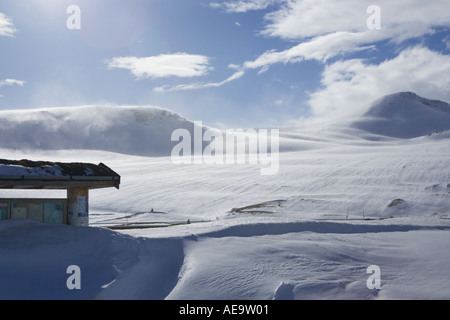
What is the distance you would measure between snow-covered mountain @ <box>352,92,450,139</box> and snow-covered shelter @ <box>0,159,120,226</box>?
142410mm

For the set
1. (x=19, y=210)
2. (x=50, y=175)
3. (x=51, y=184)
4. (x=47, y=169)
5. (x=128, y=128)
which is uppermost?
(x=128, y=128)

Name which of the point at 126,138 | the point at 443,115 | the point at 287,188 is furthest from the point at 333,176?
the point at 443,115

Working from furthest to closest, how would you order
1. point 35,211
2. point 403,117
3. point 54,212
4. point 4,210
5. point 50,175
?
point 403,117 → point 54,212 → point 35,211 → point 4,210 → point 50,175

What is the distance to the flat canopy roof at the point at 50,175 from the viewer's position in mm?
13641

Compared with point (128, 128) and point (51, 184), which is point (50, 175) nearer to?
point (51, 184)

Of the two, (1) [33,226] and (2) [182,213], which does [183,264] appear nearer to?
(1) [33,226]

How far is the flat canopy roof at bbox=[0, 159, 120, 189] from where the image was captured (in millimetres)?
13641

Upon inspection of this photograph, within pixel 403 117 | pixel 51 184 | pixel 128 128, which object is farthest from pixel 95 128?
pixel 51 184

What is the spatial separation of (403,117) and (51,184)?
6684 inches

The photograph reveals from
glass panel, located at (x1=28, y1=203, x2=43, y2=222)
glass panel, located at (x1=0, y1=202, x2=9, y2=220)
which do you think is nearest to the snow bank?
glass panel, located at (x1=0, y1=202, x2=9, y2=220)

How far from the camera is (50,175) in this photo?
14430 mm

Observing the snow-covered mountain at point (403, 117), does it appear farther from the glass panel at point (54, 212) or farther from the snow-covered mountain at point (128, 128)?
the glass panel at point (54, 212)

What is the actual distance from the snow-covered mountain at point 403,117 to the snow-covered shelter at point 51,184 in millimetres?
142410

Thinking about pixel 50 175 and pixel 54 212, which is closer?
pixel 50 175
